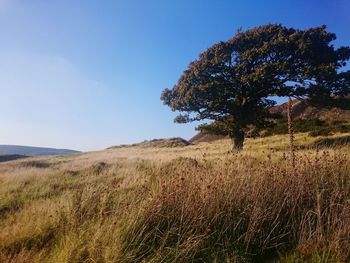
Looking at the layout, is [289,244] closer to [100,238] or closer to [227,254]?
[227,254]

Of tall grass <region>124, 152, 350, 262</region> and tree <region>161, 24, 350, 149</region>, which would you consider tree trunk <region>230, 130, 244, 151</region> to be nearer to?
tree <region>161, 24, 350, 149</region>

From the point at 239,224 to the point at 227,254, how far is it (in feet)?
2.67

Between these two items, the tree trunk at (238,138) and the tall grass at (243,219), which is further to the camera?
the tree trunk at (238,138)

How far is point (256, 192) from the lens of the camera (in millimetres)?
5129

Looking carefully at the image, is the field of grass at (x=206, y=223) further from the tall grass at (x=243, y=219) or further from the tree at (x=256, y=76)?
the tree at (x=256, y=76)

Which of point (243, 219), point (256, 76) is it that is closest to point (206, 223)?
point (243, 219)

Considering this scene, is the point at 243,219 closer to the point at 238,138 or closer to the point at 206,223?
the point at 206,223

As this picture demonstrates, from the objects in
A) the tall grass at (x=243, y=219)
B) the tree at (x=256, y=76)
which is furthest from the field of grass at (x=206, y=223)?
the tree at (x=256, y=76)

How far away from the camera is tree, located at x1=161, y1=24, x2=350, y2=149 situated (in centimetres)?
1998

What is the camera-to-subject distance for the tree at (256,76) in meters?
20.0

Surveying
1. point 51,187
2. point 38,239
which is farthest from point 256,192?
point 51,187

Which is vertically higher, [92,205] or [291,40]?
[291,40]

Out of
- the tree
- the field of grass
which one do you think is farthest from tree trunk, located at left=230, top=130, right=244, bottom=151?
the field of grass

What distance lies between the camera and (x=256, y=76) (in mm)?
19625
